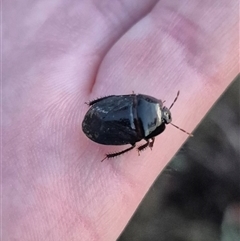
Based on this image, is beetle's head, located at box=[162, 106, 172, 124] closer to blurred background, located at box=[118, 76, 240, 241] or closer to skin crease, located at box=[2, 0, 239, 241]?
skin crease, located at box=[2, 0, 239, 241]

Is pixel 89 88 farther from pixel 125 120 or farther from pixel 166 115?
pixel 166 115

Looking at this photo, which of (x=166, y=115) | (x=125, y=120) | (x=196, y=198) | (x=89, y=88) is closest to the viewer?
(x=125, y=120)

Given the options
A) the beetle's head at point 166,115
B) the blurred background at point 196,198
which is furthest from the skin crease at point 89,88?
the blurred background at point 196,198

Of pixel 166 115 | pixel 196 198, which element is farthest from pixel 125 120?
pixel 196 198

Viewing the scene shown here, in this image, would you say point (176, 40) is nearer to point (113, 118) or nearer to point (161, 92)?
point (161, 92)

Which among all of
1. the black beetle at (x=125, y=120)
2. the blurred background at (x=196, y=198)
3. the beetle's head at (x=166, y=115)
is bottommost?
the blurred background at (x=196, y=198)

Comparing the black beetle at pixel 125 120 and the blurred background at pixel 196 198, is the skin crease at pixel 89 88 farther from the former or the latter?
the blurred background at pixel 196 198
